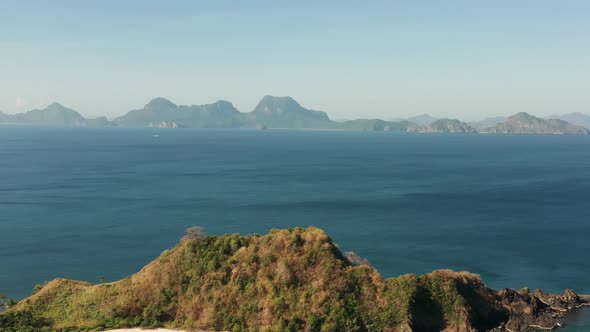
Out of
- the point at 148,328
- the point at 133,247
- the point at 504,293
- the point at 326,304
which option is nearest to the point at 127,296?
the point at 148,328

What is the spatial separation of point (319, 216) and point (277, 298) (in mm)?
55037

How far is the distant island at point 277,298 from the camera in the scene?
1758 inches

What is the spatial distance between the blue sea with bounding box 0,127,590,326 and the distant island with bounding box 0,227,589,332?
1495cm

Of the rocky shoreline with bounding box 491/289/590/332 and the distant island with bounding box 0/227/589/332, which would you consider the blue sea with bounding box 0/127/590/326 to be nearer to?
the rocky shoreline with bounding box 491/289/590/332

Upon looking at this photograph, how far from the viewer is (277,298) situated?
45.5m

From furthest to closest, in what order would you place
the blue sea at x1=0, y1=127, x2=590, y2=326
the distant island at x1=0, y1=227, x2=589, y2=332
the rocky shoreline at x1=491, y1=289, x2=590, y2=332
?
the blue sea at x1=0, y1=127, x2=590, y2=326 < the rocky shoreline at x1=491, y1=289, x2=590, y2=332 < the distant island at x1=0, y1=227, x2=589, y2=332

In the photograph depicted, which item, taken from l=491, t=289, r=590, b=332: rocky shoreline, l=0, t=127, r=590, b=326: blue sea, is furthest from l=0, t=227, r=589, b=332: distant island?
l=0, t=127, r=590, b=326: blue sea

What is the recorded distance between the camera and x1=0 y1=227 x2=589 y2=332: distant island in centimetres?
4466

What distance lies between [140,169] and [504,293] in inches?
5747

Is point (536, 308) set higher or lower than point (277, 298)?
lower

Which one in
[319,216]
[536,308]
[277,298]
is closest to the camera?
[277,298]

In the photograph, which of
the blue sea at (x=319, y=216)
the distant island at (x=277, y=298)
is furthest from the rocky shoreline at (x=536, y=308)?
the blue sea at (x=319, y=216)

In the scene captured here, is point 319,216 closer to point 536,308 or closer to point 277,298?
point 536,308

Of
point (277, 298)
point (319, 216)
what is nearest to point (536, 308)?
point (277, 298)
